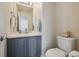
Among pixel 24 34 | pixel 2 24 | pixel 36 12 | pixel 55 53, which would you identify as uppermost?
pixel 36 12

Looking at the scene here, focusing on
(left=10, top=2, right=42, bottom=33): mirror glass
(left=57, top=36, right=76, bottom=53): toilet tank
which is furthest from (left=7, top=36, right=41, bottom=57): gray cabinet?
(left=57, top=36, right=76, bottom=53): toilet tank

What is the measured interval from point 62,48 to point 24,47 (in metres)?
0.49

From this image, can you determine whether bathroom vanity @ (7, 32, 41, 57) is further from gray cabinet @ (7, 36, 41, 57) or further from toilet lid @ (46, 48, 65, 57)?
toilet lid @ (46, 48, 65, 57)

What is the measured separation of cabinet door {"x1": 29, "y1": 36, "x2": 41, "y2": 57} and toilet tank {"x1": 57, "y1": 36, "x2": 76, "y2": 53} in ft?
0.86

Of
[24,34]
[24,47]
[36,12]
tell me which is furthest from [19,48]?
[36,12]

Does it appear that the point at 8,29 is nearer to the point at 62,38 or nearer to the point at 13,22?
the point at 13,22

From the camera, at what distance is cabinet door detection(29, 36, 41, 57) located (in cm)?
141

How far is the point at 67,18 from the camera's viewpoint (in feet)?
4.58

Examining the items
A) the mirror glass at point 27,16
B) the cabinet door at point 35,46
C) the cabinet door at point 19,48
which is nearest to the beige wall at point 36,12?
the mirror glass at point 27,16

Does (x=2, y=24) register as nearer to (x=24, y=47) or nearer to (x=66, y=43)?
(x=24, y=47)

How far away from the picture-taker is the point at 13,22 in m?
1.36

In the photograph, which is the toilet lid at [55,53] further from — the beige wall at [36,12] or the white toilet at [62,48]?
the beige wall at [36,12]

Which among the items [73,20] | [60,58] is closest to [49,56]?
[60,58]

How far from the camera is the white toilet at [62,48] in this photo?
1.38 m
